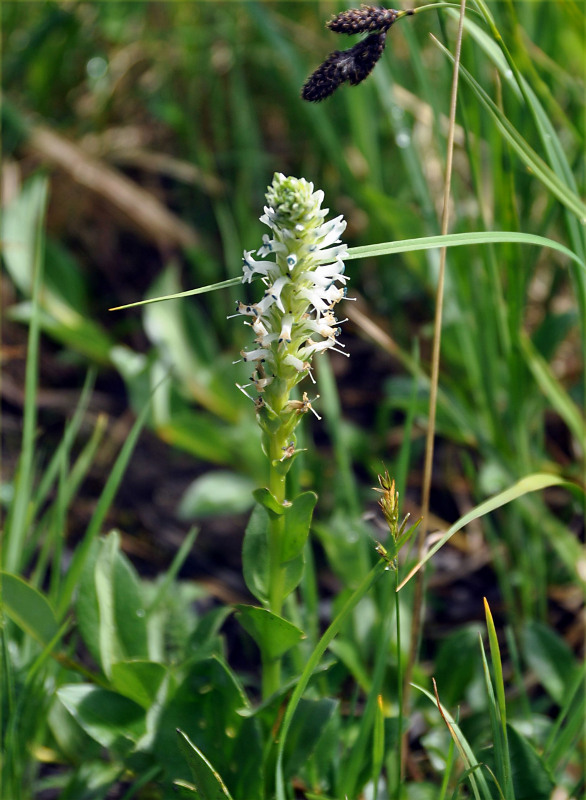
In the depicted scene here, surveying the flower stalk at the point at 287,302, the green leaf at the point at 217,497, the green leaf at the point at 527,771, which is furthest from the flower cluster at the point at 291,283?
the green leaf at the point at 217,497

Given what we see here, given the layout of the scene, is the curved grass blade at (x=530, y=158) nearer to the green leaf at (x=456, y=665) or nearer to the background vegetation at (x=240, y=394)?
the background vegetation at (x=240, y=394)

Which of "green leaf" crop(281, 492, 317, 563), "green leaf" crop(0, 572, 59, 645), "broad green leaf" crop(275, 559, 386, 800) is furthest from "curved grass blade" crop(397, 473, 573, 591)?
"green leaf" crop(0, 572, 59, 645)

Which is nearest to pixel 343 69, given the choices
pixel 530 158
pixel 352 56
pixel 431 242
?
pixel 352 56

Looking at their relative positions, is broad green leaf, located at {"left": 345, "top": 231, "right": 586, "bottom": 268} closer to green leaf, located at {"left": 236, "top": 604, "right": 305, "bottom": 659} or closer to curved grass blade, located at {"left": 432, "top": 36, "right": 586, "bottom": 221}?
curved grass blade, located at {"left": 432, "top": 36, "right": 586, "bottom": 221}

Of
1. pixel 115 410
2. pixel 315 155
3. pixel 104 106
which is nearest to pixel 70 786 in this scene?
pixel 115 410

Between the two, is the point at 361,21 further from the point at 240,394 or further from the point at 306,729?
the point at 240,394

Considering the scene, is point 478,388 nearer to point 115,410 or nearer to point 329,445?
point 329,445
